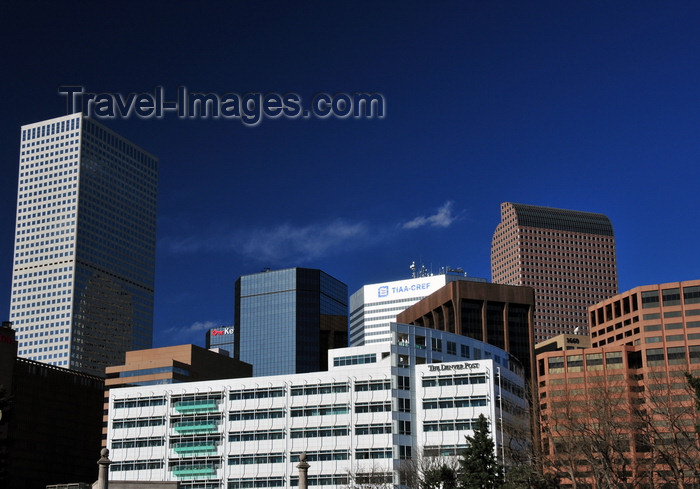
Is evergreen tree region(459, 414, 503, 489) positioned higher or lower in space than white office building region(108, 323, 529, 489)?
lower

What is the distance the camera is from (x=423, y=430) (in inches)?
6142

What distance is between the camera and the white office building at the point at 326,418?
507 feet

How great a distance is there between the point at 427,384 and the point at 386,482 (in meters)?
23.4

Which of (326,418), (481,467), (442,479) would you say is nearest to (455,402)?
(326,418)

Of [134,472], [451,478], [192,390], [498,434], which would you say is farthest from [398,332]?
[451,478]

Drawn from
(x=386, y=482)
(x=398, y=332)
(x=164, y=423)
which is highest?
(x=398, y=332)

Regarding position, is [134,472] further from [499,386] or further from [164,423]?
[499,386]

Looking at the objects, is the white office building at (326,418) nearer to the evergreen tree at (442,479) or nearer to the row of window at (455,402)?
the row of window at (455,402)

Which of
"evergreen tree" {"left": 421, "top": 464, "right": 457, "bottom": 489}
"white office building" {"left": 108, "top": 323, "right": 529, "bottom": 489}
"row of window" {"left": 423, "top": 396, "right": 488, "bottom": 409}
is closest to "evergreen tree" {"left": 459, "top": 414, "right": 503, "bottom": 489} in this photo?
"evergreen tree" {"left": 421, "top": 464, "right": 457, "bottom": 489}

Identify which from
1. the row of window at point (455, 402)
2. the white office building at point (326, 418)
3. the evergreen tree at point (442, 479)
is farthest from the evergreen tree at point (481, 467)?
the row of window at point (455, 402)

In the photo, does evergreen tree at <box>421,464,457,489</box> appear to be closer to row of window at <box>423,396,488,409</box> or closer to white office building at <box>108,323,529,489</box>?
white office building at <box>108,323,529,489</box>

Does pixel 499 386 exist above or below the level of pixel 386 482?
above

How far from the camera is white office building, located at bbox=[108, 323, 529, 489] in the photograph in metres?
154

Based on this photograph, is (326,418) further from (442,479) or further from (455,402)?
(442,479)
